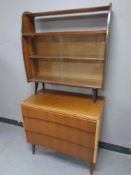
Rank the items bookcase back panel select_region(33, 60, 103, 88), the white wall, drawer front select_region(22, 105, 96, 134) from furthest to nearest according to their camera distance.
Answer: bookcase back panel select_region(33, 60, 103, 88) < the white wall < drawer front select_region(22, 105, 96, 134)

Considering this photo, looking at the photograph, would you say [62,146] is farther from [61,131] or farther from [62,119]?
[62,119]

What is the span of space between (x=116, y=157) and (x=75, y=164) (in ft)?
1.69

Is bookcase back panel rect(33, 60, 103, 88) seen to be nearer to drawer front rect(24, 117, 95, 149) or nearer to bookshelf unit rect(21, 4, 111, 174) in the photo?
bookshelf unit rect(21, 4, 111, 174)

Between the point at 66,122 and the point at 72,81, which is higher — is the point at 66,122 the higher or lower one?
the lower one

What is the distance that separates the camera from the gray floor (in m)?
1.77

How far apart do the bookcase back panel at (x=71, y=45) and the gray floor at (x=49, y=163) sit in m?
1.24

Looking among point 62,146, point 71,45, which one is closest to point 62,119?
point 62,146

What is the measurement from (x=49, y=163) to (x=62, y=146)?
1.19 ft

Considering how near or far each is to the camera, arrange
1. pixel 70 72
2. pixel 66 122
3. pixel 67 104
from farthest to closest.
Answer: pixel 70 72
pixel 67 104
pixel 66 122

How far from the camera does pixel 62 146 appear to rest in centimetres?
171

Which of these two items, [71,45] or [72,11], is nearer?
[72,11]

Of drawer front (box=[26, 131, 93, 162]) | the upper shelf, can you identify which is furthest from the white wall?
drawer front (box=[26, 131, 93, 162])

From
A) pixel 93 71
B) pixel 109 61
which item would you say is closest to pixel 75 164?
pixel 93 71

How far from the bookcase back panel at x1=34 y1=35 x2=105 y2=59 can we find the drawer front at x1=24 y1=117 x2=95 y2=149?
77 centimetres
